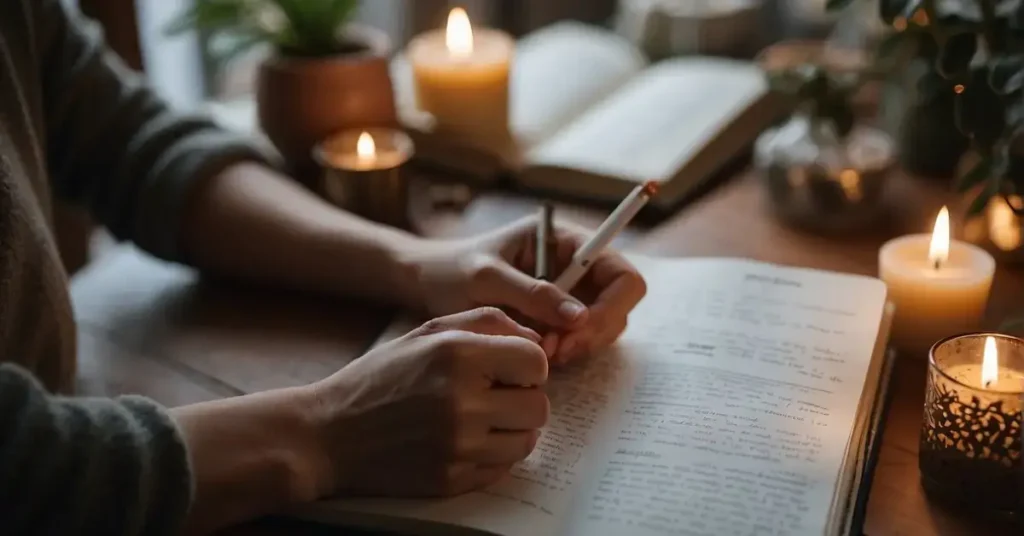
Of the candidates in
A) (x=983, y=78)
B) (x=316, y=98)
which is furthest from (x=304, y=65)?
(x=983, y=78)

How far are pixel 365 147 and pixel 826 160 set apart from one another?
0.42 metres

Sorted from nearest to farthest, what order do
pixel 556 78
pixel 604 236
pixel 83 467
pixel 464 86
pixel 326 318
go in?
pixel 83 467 → pixel 604 236 → pixel 326 318 → pixel 464 86 → pixel 556 78

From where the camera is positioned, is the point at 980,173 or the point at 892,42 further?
the point at 892,42

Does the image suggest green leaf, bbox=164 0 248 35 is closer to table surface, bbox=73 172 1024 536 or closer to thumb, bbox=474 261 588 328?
table surface, bbox=73 172 1024 536

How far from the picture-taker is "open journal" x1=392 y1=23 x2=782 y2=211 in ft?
3.65

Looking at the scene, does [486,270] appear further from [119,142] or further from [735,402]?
[119,142]

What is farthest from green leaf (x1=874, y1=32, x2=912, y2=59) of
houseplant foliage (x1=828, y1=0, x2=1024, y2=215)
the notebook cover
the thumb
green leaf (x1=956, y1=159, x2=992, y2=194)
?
the thumb

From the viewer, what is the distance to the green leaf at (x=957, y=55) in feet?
2.67

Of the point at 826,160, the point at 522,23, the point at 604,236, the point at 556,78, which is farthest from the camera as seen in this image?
the point at 522,23

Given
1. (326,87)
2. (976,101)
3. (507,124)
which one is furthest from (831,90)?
(326,87)

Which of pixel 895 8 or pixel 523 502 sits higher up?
pixel 895 8

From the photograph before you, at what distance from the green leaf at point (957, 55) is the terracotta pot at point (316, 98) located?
0.50 meters

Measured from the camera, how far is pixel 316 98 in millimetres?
1047

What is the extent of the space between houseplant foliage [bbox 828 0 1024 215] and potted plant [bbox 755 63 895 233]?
114 mm
